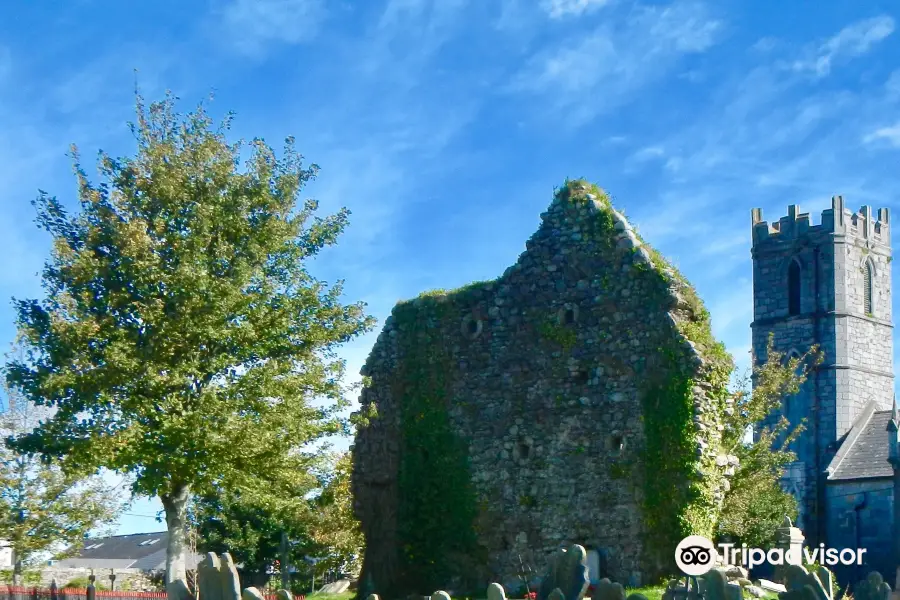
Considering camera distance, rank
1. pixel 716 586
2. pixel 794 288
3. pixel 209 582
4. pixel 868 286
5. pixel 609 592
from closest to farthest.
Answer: pixel 716 586 < pixel 609 592 < pixel 209 582 < pixel 794 288 < pixel 868 286

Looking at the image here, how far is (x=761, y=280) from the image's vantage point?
206 ft

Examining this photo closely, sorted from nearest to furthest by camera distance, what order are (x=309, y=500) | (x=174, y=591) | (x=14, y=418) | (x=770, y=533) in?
(x=174, y=591) < (x=309, y=500) < (x=770, y=533) < (x=14, y=418)

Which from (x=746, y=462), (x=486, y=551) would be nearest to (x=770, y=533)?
(x=746, y=462)

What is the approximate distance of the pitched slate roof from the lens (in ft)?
191

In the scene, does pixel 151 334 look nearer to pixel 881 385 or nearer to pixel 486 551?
pixel 486 551

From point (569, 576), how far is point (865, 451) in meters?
45.7

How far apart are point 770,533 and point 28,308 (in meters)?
16.6

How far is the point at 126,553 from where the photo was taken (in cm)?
6256

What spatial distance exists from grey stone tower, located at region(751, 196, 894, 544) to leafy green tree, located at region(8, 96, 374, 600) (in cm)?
4200

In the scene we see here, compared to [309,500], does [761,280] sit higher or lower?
higher

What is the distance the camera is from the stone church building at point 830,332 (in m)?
55.4

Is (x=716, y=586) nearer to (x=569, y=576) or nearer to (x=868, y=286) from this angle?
(x=569, y=576)

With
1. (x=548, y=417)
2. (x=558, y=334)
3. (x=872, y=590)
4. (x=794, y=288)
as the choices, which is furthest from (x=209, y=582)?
(x=794, y=288)

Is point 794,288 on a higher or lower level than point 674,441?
higher
